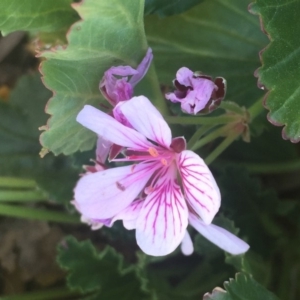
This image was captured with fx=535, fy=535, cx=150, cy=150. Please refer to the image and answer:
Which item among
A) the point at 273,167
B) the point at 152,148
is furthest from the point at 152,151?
the point at 273,167

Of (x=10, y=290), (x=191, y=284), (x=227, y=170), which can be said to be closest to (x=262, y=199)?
(x=227, y=170)

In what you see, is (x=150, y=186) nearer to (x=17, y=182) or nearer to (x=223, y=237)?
(x=223, y=237)

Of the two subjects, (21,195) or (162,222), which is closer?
(162,222)

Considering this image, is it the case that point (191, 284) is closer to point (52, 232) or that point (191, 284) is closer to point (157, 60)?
point (52, 232)

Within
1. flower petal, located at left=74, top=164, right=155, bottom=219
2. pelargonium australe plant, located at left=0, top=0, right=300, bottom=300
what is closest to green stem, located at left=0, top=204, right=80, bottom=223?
pelargonium australe plant, located at left=0, top=0, right=300, bottom=300

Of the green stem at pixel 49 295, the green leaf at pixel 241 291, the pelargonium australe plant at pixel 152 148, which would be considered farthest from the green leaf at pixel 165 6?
the green stem at pixel 49 295

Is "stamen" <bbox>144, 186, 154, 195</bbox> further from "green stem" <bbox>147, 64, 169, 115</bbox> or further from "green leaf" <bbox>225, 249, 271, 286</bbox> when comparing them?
"green leaf" <bbox>225, 249, 271, 286</bbox>

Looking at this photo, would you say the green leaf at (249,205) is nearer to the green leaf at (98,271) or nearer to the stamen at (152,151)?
the green leaf at (98,271)
